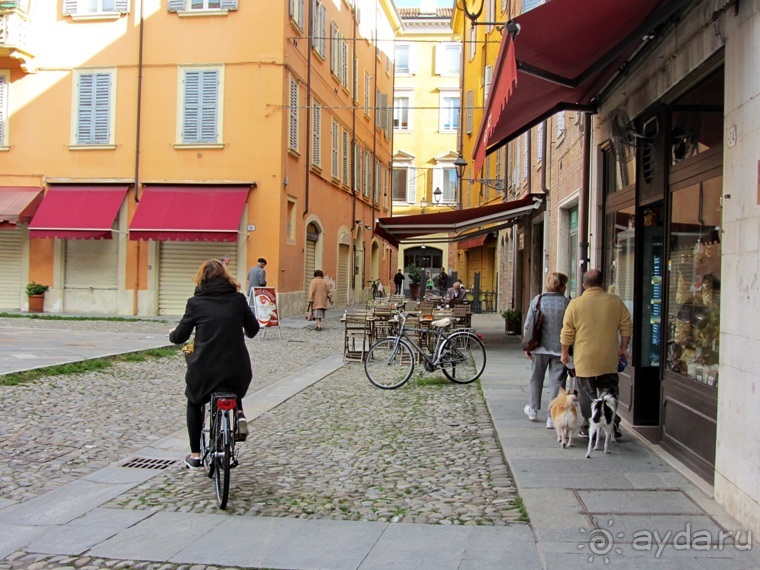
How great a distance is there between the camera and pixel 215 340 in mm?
5027

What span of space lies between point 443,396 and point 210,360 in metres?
4.92

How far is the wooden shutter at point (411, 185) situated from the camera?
1843 inches

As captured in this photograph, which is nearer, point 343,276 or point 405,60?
Answer: point 343,276

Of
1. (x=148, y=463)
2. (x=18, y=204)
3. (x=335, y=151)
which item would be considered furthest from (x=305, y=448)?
(x=335, y=151)

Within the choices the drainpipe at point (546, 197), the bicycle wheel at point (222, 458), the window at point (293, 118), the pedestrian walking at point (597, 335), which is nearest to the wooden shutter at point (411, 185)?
the window at point (293, 118)

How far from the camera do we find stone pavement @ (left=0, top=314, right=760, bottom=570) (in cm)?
391

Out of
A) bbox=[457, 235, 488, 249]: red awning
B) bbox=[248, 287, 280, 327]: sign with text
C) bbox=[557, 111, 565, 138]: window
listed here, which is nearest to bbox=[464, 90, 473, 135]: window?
bbox=[457, 235, 488, 249]: red awning

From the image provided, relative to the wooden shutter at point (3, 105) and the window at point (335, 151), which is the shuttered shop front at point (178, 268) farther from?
the window at point (335, 151)

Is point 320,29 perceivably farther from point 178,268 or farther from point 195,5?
point 178,268

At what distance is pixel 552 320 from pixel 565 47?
9.14 feet

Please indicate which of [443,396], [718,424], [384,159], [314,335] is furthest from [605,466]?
[384,159]

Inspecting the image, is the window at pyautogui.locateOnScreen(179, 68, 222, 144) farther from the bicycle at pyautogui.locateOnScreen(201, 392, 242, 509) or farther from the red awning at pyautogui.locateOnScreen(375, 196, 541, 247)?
the bicycle at pyautogui.locateOnScreen(201, 392, 242, 509)

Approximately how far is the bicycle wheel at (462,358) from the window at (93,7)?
16.6 m

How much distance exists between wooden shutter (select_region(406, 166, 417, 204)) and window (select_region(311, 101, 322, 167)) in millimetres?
20997
